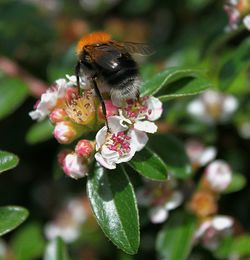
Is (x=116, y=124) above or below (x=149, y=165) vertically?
above

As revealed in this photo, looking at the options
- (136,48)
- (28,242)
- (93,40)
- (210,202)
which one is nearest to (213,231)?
(210,202)

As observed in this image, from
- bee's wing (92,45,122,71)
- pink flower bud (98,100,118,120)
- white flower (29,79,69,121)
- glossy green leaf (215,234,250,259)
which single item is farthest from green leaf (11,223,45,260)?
bee's wing (92,45,122,71)

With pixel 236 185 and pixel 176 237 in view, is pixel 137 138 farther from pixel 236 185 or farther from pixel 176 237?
pixel 236 185

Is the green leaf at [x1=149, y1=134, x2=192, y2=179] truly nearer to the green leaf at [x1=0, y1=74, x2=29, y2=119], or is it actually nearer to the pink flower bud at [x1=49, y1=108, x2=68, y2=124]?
the pink flower bud at [x1=49, y1=108, x2=68, y2=124]

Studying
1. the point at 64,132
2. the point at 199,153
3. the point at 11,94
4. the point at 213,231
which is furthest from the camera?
the point at 11,94

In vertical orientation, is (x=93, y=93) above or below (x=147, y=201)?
above

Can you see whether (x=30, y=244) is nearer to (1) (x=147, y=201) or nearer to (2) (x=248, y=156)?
(1) (x=147, y=201)

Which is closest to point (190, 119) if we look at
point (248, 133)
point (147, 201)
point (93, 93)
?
point (248, 133)
